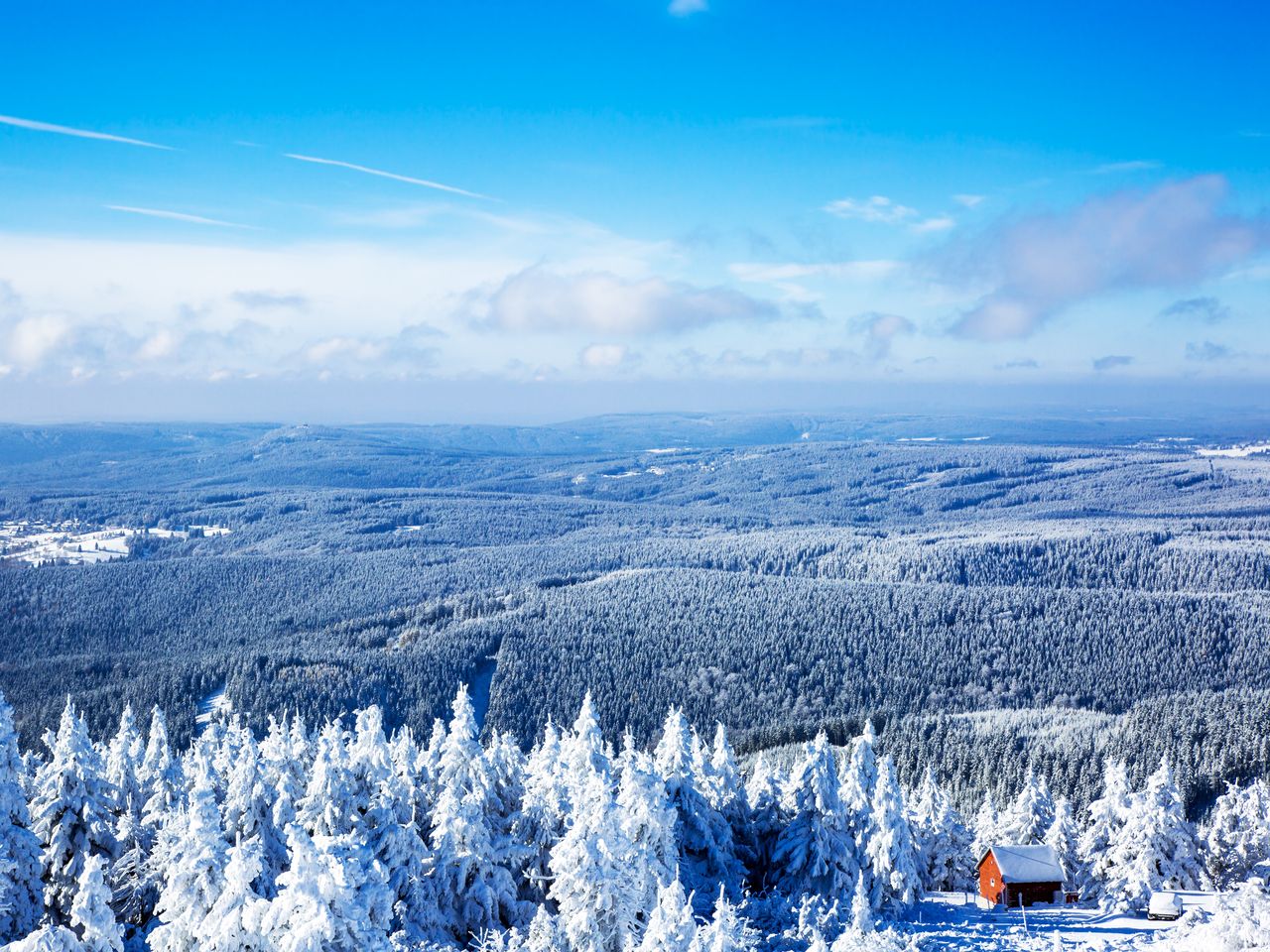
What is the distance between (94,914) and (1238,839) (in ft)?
207

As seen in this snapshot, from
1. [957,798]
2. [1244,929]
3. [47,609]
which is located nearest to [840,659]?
[957,798]

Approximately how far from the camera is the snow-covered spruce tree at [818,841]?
4181 cm

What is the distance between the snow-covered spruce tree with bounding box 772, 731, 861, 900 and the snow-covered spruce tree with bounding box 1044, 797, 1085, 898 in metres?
21.9

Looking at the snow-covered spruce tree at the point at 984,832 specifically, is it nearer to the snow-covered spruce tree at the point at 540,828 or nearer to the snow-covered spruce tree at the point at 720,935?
the snow-covered spruce tree at the point at 540,828

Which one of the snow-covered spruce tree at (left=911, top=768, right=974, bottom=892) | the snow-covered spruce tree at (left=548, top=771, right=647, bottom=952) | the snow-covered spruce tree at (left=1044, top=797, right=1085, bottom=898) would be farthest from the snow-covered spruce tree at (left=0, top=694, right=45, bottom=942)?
the snow-covered spruce tree at (left=1044, top=797, right=1085, bottom=898)

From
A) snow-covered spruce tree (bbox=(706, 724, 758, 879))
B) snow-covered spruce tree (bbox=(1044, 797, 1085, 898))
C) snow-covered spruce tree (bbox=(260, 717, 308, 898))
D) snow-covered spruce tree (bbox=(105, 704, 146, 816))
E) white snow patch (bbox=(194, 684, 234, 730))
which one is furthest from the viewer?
white snow patch (bbox=(194, 684, 234, 730))

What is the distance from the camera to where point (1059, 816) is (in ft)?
191

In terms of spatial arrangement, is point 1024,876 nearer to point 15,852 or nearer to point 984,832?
point 984,832

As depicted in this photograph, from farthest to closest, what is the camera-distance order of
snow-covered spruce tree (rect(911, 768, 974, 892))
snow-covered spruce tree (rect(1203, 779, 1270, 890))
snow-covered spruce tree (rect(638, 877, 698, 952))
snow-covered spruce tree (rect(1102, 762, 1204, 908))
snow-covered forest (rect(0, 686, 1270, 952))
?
1. snow-covered spruce tree (rect(911, 768, 974, 892))
2. snow-covered spruce tree (rect(1203, 779, 1270, 890))
3. snow-covered spruce tree (rect(1102, 762, 1204, 908))
4. snow-covered forest (rect(0, 686, 1270, 952))
5. snow-covered spruce tree (rect(638, 877, 698, 952))

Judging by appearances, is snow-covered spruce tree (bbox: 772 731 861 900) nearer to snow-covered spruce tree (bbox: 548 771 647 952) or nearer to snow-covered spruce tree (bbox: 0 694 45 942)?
snow-covered spruce tree (bbox: 548 771 647 952)

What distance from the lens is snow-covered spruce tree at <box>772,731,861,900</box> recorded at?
137 feet

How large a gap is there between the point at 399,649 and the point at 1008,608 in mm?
126732

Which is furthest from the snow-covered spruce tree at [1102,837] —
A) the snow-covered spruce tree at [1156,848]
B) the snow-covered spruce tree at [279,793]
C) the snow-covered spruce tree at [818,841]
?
the snow-covered spruce tree at [279,793]

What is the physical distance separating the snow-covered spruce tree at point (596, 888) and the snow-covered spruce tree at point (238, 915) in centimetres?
1080
